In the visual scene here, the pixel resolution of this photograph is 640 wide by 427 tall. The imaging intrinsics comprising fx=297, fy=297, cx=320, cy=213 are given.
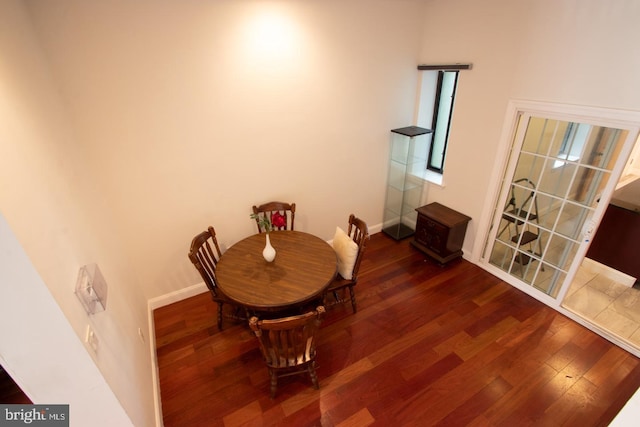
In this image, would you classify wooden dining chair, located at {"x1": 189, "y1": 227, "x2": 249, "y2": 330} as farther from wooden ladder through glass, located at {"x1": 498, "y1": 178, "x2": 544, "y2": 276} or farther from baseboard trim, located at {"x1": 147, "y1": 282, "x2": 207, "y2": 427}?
wooden ladder through glass, located at {"x1": 498, "y1": 178, "x2": 544, "y2": 276}

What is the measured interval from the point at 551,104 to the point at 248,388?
3.43m

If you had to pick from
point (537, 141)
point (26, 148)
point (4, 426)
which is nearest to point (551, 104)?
point (537, 141)

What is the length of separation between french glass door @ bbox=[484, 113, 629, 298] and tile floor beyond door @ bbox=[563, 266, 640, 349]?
36 cm

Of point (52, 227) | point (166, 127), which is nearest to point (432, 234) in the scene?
point (166, 127)

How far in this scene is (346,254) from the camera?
268 cm

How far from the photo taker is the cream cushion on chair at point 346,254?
2.63 meters

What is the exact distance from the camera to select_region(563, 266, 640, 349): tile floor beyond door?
9.13 feet

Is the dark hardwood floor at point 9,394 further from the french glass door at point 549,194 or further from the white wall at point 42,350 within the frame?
the french glass door at point 549,194

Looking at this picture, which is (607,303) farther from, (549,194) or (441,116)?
(441,116)

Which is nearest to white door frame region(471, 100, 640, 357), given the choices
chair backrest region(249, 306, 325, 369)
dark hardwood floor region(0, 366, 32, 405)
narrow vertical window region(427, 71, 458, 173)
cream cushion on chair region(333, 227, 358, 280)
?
narrow vertical window region(427, 71, 458, 173)

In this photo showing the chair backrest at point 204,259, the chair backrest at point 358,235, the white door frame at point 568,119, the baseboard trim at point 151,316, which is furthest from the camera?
the chair backrest at point 358,235

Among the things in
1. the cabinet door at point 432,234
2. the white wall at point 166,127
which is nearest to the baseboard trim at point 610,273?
the cabinet door at point 432,234

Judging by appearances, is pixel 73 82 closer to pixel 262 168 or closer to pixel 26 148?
pixel 26 148

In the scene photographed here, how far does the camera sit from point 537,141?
9.22 ft
